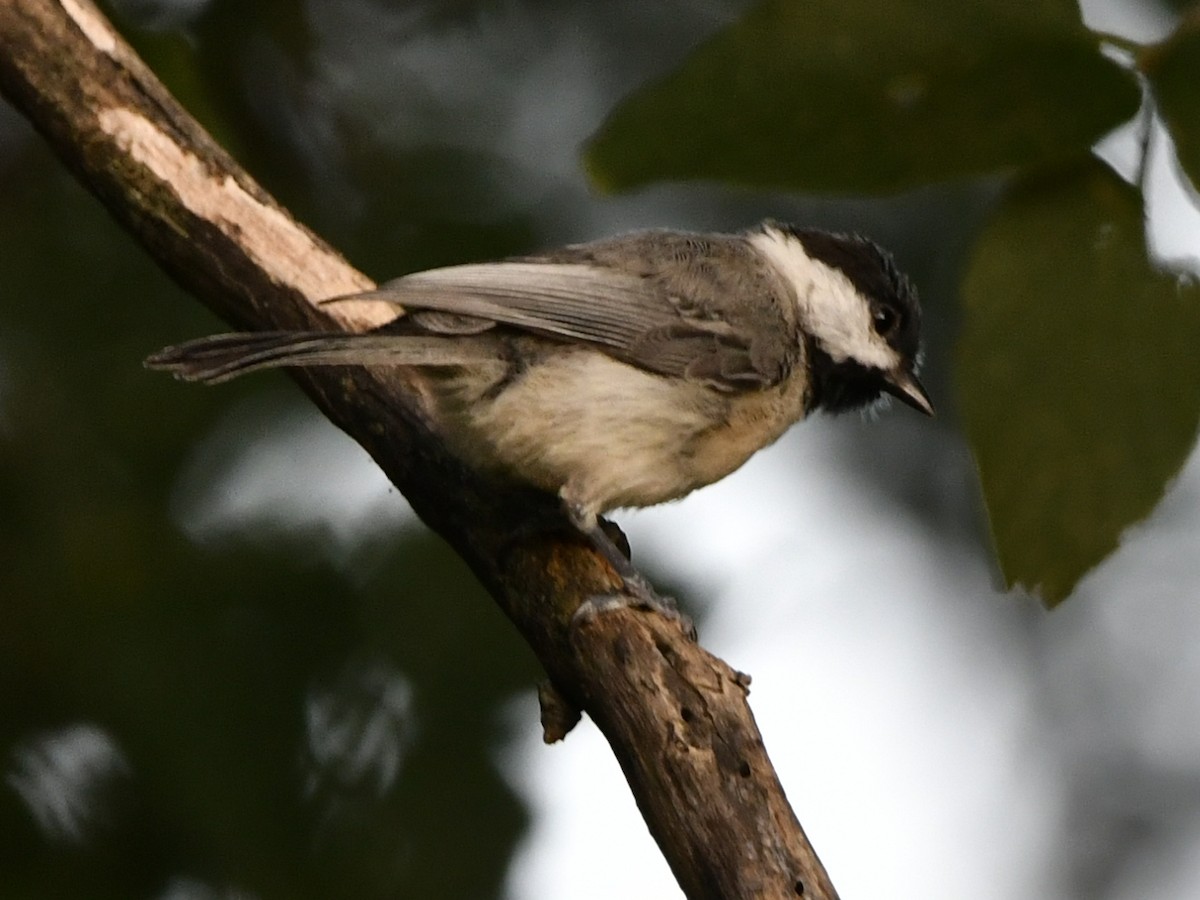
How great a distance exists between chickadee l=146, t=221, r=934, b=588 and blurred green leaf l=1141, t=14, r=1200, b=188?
38.9 inches

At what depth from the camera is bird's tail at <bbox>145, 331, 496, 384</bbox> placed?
1.99 metres

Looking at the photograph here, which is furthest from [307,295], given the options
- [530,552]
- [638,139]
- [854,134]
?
[854,134]

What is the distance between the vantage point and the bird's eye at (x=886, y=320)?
2.71 m

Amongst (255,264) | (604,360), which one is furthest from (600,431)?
(255,264)

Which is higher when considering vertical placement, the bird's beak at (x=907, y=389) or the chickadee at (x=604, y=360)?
the chickadee at (x=604, y=360)

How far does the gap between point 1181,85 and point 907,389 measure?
1.19 metres

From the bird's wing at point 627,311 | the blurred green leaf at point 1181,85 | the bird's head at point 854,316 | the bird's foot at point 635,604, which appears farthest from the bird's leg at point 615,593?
the blurred green leaf at point 1181,85

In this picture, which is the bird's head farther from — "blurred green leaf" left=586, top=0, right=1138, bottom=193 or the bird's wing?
"blurred green leaf" left=586, top=0, right=1138, bottom=193

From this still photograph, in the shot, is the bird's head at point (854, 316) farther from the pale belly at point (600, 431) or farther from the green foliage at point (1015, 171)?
the green foliage at point (1015, 171)

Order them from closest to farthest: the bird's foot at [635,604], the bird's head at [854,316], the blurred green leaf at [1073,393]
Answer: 1. the blurred green leaf at [1073,393]
2. the bird's foot at [635,604]
3. the bird's head at [854,316]

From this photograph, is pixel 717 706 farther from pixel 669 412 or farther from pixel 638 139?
pixel 638 139

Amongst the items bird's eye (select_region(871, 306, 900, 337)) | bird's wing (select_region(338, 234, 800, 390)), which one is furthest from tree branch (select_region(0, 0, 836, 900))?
bird's eye (select_region(871, 306, 900, 337))

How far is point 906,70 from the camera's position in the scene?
1.55 m

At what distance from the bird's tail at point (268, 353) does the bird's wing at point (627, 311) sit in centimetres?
8
